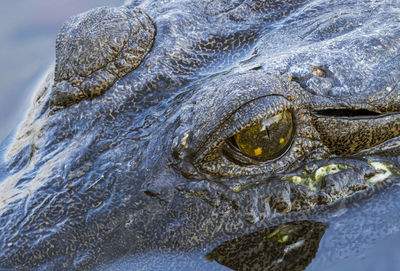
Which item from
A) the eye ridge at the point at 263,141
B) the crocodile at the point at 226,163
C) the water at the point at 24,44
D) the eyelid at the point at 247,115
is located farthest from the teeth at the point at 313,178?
the water at the point at 24,44

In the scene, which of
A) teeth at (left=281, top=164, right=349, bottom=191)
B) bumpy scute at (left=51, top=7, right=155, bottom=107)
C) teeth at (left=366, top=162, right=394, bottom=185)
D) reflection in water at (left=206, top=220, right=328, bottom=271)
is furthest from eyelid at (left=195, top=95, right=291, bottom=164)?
bumpy scute at (left=51, top=7, right=155, bottom=107)

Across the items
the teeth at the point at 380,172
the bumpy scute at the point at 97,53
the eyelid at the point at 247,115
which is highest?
the bumpy scute at the point at 97,53

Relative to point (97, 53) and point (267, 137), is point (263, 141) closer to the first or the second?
point (267, 137)

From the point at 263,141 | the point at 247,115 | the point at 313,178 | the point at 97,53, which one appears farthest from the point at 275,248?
the point at 97,53

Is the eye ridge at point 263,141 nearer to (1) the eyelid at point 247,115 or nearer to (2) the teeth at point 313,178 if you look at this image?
(1) the eyelid at point 247,115

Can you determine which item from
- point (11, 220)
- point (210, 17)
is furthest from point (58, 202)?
point (210, 17)

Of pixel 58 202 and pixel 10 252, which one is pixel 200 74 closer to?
pixel 58 202

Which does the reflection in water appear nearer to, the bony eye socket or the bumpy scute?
the bony eye socket
